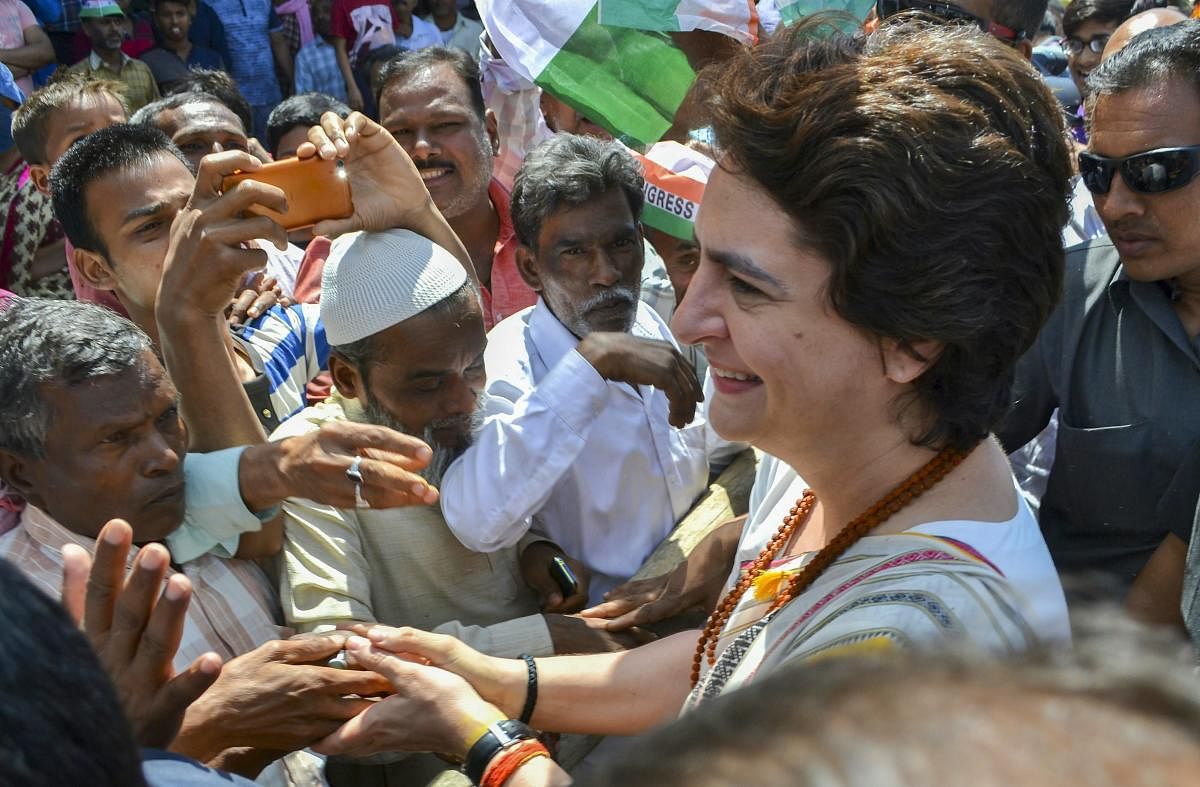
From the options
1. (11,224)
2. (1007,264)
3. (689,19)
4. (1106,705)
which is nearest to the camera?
(1106,705)

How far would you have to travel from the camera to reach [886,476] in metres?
1.84

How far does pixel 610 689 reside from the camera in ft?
7.23

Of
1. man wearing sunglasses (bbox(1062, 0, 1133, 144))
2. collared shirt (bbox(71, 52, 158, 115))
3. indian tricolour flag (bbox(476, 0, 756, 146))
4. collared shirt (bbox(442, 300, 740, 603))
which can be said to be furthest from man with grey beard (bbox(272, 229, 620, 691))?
collared shirt (bbox(71, 52, 158, 115))

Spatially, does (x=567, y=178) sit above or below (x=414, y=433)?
above

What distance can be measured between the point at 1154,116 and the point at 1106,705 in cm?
245

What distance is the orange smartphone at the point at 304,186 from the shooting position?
8.71 feet

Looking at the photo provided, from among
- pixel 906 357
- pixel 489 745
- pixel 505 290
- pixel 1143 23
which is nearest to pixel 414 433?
pixel 489 745

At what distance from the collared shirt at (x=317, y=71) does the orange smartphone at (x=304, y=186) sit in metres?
6.67

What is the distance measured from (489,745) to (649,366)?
1.05 m

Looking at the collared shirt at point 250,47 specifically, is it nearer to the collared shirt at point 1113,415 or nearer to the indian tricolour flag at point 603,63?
the indian tricolour flag at point 603,63

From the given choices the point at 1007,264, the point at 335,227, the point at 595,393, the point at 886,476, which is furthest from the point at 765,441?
the point at 335,227

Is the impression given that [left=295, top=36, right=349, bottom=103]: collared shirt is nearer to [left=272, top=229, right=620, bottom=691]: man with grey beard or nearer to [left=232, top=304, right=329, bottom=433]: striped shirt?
[left=232, top=304, right=329, bottom=433]: striped shirt

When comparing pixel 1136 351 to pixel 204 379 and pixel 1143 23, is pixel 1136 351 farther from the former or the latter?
pixel 1143 23

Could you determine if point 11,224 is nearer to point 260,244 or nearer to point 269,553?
point 260,244
